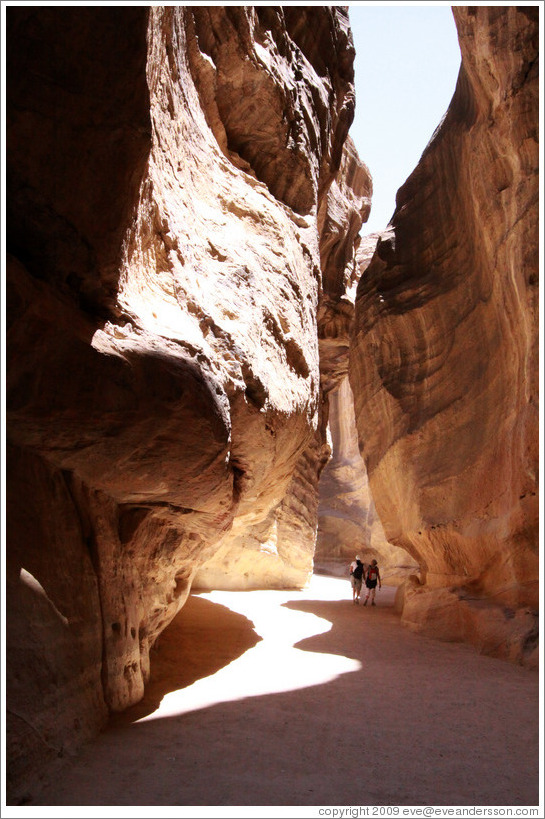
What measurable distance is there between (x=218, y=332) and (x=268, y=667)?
4.01m

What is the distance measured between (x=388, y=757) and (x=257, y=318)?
418cm

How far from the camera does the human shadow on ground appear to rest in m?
5.54

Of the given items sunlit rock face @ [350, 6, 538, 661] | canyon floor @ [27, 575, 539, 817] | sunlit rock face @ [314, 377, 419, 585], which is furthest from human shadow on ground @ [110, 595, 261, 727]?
sunlit rock face @ [314, 377, 419, 585]

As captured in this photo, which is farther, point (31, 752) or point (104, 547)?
point (104, 547)

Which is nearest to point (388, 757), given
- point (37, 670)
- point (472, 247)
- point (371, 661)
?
point (37, 670)

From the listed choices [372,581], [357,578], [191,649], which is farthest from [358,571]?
[191,649]

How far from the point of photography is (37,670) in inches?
144

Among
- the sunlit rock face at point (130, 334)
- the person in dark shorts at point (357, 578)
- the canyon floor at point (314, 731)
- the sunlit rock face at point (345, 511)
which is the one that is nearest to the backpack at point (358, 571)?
the person in dark shorts at point (357, 578)

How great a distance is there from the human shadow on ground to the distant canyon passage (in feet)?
0.89

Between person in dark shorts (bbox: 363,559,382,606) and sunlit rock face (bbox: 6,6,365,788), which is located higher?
sunlit rock face (bbox: 6,6,365,788)

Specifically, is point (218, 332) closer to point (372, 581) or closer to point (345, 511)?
point (372, 581)

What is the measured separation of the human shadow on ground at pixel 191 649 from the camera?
5543mm

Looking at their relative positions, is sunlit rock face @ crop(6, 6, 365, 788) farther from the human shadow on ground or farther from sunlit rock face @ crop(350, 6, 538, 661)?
sunlit rock face @ crop(350, 6, 538, 661)

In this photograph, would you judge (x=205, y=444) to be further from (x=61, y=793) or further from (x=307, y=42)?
(x=307, y=42)
